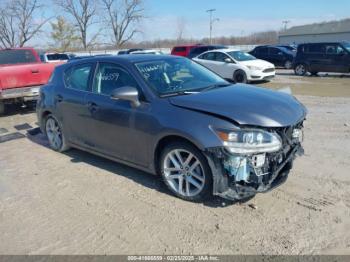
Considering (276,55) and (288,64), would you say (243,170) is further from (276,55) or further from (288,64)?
(276,55)

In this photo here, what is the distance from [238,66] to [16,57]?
29.9 feet

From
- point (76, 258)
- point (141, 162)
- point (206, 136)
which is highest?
point (206, 136)

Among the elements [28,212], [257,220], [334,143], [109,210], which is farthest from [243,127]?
[334,143]

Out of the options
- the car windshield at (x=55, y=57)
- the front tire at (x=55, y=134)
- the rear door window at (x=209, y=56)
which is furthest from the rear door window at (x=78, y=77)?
the car windshield at (x=55, y=57)

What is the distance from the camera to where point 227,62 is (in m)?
16.1

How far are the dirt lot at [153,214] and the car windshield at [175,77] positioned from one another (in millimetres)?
1289

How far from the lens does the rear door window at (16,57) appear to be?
1017 cm

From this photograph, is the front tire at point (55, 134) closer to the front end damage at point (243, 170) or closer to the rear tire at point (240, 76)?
the front end damage at point (243, 170)

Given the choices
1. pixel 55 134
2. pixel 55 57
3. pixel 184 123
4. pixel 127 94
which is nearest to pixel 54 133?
pixel 55 134

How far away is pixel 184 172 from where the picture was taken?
4070 millimetres

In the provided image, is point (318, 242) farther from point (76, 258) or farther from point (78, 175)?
point (78, 175)

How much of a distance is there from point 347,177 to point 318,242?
1719 millimetres

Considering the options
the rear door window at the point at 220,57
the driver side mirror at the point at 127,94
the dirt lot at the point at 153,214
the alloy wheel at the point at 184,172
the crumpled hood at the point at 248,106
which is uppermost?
the rear door window at the point at 220,57

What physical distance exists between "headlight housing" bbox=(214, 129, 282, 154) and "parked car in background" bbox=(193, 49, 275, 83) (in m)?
12.1
